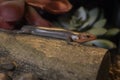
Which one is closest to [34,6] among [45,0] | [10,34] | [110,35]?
[45,0]

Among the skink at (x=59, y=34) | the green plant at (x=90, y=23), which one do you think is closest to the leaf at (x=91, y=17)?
the green plant at (x=90, y=23)

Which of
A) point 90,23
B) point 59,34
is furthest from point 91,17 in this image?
point 59,34

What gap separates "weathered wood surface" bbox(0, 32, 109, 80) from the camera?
58 centimetres

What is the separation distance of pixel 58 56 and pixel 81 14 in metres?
0.26

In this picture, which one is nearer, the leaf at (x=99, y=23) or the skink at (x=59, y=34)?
the skink at (x=59, y=34)

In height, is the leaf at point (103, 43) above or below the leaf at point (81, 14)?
below

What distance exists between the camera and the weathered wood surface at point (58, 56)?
1.91 feet

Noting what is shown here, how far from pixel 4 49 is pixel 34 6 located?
19 centimetres

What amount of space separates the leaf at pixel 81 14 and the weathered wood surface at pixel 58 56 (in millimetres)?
195

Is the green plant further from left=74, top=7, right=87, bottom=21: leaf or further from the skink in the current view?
the skink

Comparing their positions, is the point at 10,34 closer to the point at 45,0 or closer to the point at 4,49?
the point at 4,49

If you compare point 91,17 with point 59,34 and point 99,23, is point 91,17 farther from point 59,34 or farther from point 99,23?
point 59,34

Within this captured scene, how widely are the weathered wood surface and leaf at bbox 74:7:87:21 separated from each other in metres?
0.19

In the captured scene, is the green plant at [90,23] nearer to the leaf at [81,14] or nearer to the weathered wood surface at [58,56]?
the leaf at [81,14]
